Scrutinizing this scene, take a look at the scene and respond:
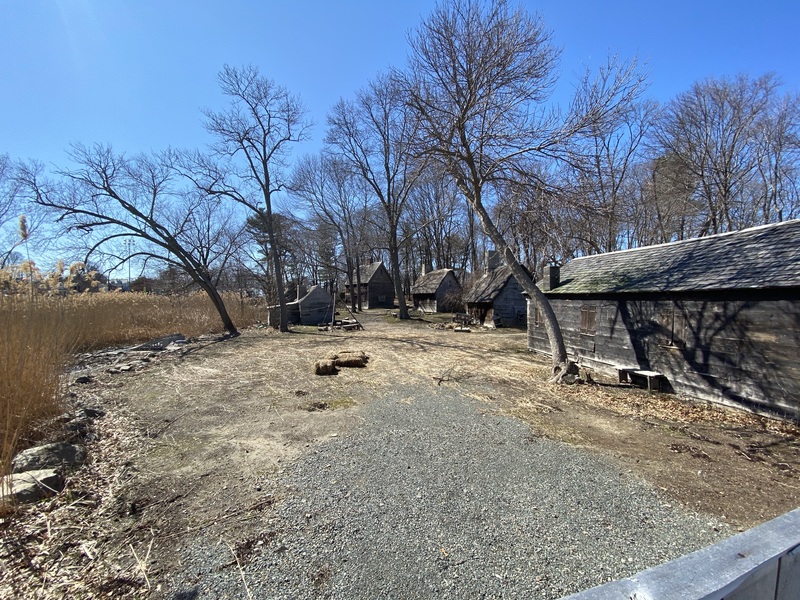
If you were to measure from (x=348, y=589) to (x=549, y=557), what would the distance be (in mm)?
1693

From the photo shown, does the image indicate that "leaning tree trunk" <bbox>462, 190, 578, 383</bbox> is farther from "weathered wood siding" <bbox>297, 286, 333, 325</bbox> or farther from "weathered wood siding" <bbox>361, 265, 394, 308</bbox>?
"weathered wood siding" <bbox>361, 265, 394, 308</bbox>

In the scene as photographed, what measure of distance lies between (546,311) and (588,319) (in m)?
1.68

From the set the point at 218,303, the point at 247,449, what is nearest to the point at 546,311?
the point at 247,449

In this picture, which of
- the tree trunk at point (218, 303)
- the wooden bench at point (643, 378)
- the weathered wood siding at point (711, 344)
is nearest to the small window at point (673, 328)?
the weathered wood siding at point (711, 344)

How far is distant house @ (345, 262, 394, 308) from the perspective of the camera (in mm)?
45550

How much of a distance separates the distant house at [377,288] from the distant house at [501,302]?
22.3 meters

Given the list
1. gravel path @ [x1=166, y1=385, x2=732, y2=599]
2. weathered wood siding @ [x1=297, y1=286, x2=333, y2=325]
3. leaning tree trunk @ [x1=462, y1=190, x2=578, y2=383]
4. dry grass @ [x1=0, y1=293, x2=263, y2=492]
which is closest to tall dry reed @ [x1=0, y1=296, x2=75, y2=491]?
dry grass @ [x1=0, y1=293, x2=263, y2=492]

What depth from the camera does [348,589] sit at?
2.75m

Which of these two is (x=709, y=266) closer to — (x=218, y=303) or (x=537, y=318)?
(x=537, y=318)

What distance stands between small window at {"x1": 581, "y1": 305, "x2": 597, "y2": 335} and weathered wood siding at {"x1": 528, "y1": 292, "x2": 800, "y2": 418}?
1.2 inches

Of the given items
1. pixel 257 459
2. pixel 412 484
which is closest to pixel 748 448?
pixel 412 484

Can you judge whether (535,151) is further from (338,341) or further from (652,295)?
(338,341)

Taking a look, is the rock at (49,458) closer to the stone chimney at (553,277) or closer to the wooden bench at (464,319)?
the stone chimney at (553,277)

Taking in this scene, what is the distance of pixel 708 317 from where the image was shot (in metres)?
7.65
